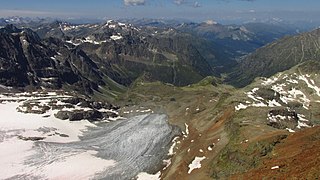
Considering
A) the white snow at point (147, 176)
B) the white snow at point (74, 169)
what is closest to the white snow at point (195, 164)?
the white snow at point (147, 176)

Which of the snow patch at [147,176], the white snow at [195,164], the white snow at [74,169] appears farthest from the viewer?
the white snow at [74,169]

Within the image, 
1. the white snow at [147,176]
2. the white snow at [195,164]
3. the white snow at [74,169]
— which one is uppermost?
the white snow at [195,164]

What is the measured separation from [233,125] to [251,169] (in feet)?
209

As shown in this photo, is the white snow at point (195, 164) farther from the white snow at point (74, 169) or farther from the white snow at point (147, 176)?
the white snow at point (74, 169)

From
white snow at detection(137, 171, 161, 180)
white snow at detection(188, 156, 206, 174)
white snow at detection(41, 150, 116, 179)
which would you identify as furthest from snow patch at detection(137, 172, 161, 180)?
white snow at detection(41, 150, 116, 179)

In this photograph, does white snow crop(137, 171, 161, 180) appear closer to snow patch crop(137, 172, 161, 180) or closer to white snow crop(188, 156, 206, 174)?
snow patch crop(137, 172, 161, 180)

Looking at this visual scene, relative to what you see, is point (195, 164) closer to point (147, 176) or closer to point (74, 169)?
point (147, 176)

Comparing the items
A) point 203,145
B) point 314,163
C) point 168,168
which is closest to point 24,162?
point 168,168

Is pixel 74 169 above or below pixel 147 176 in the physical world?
below

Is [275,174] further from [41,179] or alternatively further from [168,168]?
[41,179]

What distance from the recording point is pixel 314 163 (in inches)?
3656

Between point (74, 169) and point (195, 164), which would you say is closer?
point (195, 164)

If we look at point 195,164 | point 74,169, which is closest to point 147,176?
point 195,164

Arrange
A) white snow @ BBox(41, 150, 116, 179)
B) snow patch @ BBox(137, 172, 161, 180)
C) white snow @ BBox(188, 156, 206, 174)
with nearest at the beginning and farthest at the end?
white snow @ BBox(188, 156, 206, 174) → snow patch @ BBox(137, 172, 161, 180) → white snow @ BBox(41, 150, 116, 179)
